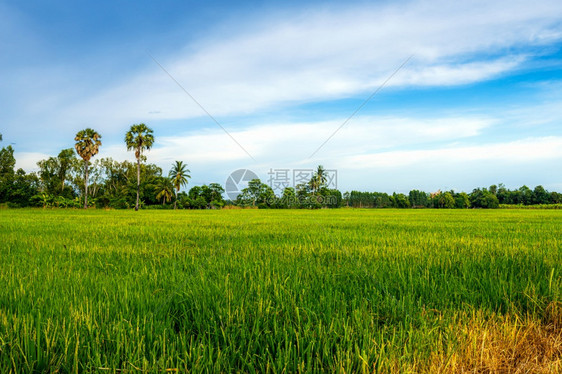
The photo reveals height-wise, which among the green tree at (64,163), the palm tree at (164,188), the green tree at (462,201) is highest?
the green tree at (64,163)

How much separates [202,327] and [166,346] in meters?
0.33

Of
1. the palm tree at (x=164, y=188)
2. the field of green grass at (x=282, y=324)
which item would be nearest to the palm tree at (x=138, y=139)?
the palm tree at (x=164, y=188)

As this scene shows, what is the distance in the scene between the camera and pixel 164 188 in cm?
7100

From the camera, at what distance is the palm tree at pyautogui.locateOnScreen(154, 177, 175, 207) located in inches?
2758

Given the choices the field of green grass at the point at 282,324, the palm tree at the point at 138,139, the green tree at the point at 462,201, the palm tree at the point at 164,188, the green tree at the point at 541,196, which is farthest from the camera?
the green tree at the point at 462,201

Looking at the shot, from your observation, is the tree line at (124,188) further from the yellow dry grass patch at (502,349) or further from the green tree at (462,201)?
the yellow dry grass patch at (502,349)

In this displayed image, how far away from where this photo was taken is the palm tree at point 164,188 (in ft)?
230

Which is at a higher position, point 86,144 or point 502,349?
point 86,144

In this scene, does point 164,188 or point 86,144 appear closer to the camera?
point 86,144

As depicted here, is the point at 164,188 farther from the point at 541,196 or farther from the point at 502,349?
the point at 541,196

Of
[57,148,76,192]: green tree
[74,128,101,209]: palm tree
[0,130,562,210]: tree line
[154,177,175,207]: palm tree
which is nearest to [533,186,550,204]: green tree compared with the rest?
[0,130,562,210]: tree line

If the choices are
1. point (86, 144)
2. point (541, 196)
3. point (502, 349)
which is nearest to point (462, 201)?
point (541, 196)

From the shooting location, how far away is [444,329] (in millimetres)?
2072

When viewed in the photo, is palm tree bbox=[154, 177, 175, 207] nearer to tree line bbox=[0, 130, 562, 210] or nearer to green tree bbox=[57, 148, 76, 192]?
tree line bbox=[0, 130, 562, 210]
